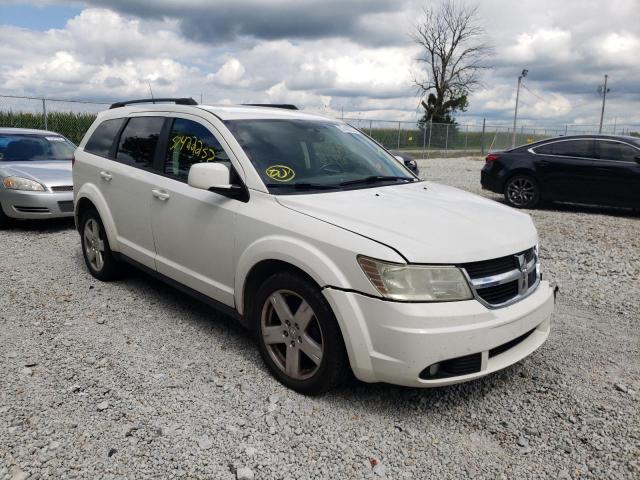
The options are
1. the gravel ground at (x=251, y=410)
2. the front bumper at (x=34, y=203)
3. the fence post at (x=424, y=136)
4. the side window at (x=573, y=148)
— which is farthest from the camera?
the fence post at (x=424, y=136)

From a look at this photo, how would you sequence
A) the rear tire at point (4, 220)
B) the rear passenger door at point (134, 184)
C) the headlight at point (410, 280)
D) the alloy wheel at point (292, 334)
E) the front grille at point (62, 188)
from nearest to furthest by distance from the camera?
1. the headlight at point (410, 280)
2. the alloy wheel at point (292, 334)
3. the rear passenger door at point (134, 184)
4. the front grille at point (62, 188)
5. the rear tire at point (4, 220)

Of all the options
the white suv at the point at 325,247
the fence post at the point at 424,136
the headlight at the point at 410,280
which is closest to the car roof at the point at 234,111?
the white suv at the point at 325,247

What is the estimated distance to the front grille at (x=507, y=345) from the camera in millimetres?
2918

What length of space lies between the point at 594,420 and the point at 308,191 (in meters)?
→ 2.13

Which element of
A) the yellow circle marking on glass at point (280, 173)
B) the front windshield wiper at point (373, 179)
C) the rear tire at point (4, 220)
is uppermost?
the yellow circle marking on glass at point (280, 173)

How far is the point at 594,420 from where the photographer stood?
298 cm

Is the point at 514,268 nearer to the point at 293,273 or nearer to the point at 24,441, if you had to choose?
the point at 293,273

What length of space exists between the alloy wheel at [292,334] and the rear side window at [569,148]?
869cm

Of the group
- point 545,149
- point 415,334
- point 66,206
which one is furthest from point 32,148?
point 545,149

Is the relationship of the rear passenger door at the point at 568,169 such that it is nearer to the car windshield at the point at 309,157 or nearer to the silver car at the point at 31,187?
the car windshield at the point at 309,157

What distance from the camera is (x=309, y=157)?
3758 mm

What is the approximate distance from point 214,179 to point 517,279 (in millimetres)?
1902

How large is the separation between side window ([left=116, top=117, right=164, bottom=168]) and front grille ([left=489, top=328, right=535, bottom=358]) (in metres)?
2.98

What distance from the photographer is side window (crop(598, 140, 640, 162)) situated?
9.52 m
